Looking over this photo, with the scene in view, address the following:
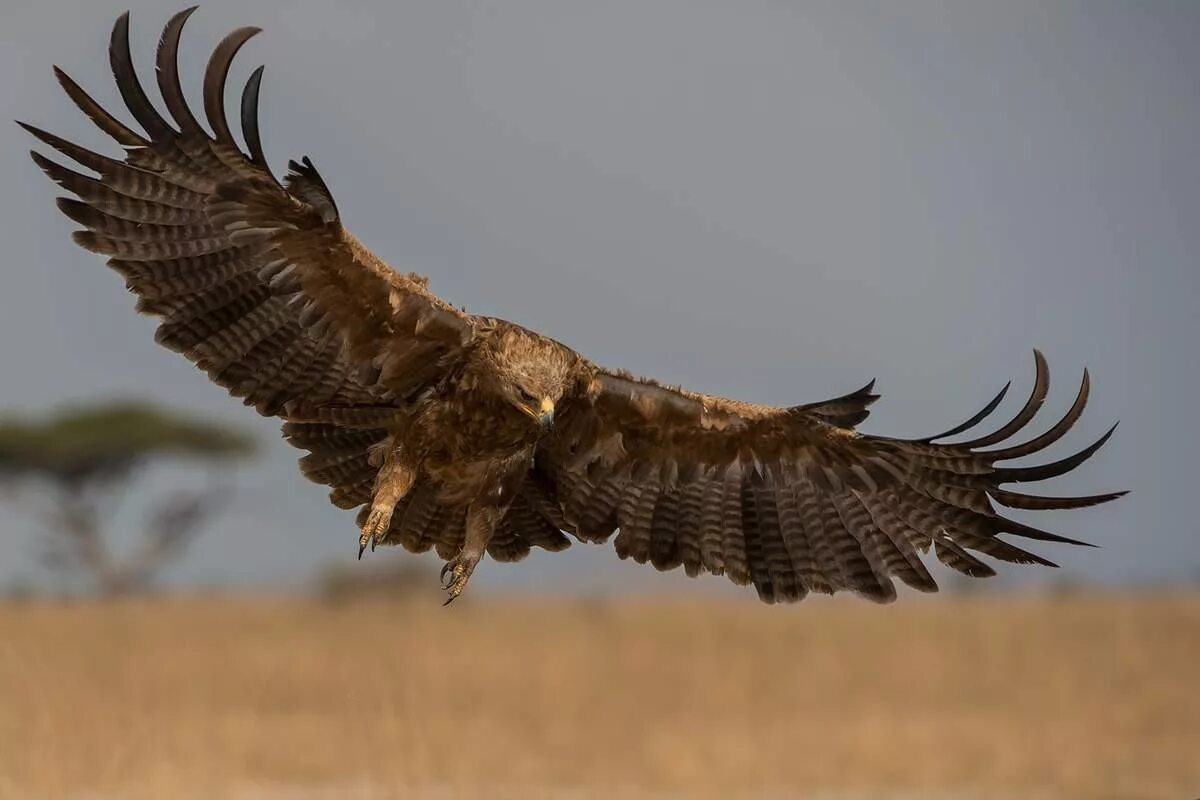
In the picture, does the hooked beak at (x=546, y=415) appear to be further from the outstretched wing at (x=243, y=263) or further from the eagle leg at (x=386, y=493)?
the eagle leg at (x=386, y=493)

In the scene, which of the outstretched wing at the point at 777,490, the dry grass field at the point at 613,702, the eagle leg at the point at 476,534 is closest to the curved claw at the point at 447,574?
the eagle leg at the point at 476,534

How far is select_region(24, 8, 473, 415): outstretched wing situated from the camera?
7051mm

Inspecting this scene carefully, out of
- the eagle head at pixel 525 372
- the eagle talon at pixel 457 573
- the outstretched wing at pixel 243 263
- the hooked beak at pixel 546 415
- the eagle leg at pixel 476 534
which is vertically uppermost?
the outstretched wing at pixel 243 263

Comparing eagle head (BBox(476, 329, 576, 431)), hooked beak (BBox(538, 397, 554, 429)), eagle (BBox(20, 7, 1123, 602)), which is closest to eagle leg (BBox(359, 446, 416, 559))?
eagle (BBox(20, 7, 1123, 602))

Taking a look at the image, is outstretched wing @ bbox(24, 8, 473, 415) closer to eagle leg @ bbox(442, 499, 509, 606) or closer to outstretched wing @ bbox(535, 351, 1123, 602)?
eagle leg @ bbox(442, 499, 509, 606)

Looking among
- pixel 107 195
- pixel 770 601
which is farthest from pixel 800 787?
pixel 107 195

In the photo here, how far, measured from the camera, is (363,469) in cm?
794

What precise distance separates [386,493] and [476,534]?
496mm

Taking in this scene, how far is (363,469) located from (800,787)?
7605 millimetres

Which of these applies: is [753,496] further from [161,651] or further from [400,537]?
[161,651]

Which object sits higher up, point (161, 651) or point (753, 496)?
point (161, 651)

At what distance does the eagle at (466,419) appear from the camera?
717 centimetres

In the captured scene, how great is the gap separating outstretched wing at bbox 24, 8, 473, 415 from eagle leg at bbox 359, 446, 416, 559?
0.95 ft

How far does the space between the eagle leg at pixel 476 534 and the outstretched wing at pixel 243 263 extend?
60 centimetres
